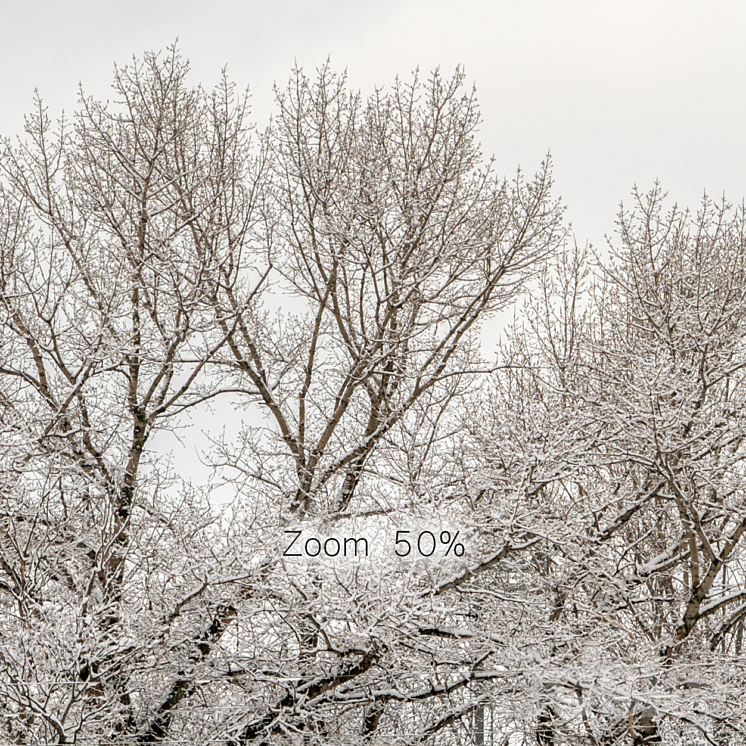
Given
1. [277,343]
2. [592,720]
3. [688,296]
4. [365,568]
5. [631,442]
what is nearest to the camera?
[365,568]

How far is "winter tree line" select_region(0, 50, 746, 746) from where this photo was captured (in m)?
6.57

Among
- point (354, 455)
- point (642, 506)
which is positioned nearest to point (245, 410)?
point (354, 455)

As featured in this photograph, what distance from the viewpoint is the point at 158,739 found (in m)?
6.79

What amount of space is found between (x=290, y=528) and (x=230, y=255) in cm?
406

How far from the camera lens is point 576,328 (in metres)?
11.8

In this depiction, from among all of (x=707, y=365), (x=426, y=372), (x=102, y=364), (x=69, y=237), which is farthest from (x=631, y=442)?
(x=69, y=237)

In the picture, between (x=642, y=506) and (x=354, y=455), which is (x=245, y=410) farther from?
(x=642, y=506)

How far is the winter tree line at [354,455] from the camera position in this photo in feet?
21.5

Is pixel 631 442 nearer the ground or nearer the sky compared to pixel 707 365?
nearer the ground

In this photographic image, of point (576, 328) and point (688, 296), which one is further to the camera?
point (576, 328)

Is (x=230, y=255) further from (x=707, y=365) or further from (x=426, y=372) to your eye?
(x=707, y=365)

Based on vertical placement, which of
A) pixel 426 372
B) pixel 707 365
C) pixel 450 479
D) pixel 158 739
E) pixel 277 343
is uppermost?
pixel 277 343

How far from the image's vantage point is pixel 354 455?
29.3ft

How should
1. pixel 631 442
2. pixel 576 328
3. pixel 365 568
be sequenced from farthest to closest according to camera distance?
1. pixel 576 328
2. pixel 631 442
3. pixel 365 568
